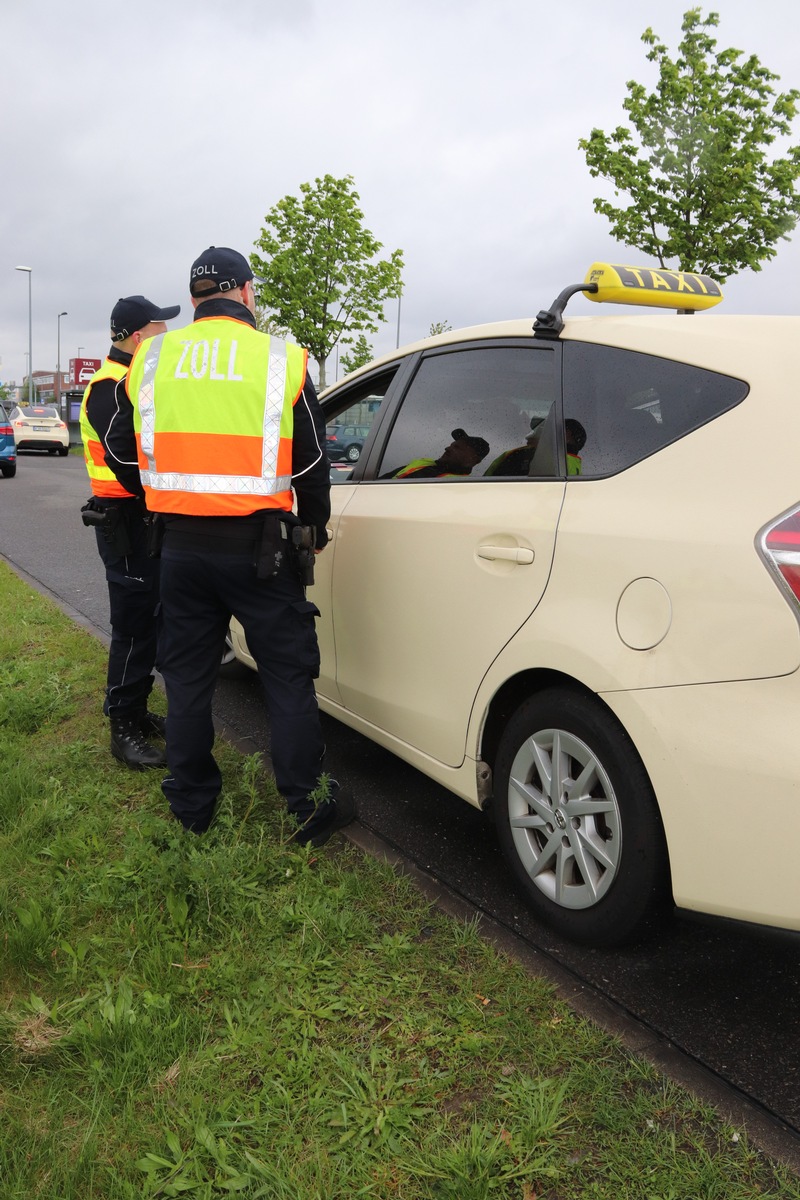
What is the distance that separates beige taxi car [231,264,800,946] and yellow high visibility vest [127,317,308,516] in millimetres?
520

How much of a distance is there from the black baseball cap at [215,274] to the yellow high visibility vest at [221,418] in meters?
0.17

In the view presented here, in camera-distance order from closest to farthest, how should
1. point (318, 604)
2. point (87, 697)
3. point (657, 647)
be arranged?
point (657, 647), point (318, 604), point (87, 697)

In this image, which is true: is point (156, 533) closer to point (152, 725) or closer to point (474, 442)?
point (474, 442)

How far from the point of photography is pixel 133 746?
3838 mm

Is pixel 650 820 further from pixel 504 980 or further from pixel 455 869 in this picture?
pixel 455 869

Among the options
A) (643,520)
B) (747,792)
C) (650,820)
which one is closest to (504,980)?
(650,820)

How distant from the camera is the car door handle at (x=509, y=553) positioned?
256cm

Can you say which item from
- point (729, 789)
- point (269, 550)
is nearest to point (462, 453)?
point (269, 550)

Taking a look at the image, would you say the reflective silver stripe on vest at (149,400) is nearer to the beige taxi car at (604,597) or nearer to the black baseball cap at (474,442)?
the beige taxi car at (604,597)

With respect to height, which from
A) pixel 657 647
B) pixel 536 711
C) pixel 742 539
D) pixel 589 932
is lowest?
pixel 589 932

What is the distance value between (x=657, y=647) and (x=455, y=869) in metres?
1.29

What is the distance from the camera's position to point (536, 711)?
2.54m

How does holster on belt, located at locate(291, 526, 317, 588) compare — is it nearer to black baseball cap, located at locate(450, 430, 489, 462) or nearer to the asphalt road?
black baseball cap, located at locate(450, 430, 489, 462)

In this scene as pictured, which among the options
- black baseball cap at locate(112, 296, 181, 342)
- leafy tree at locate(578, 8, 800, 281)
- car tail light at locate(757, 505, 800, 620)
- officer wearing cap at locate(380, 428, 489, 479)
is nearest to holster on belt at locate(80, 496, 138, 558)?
black baseball cap at locate(112, 296, 181, 342)
